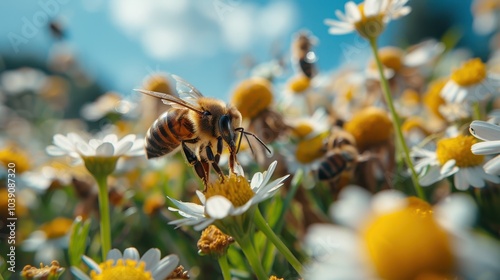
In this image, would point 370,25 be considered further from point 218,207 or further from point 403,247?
point 403,247

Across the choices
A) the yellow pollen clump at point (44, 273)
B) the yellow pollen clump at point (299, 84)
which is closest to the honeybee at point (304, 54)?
the yellow pollen clump at point (299, 84)

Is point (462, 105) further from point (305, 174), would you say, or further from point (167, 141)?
point (167, 141)

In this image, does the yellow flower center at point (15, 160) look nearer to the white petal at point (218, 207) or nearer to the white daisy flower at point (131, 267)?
the white daisy flower at point (131, 267)

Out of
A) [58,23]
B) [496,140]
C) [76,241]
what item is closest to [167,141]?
[76,241]

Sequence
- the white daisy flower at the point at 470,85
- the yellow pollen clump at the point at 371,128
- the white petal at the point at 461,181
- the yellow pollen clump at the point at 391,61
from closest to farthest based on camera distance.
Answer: the white petal at the point at 461,181
the white daisy flower at the point at 470,85
the yellow pollen clump at the point at 371,128
the yellow pollen clump at the point at 391,61

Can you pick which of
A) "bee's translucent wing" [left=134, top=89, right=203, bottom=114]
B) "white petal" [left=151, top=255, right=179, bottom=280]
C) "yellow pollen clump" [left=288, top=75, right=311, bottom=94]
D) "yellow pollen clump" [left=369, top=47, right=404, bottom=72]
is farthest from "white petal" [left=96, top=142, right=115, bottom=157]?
"yellow pollen clump" [left=369, top=47, right=404, bottom=72]
